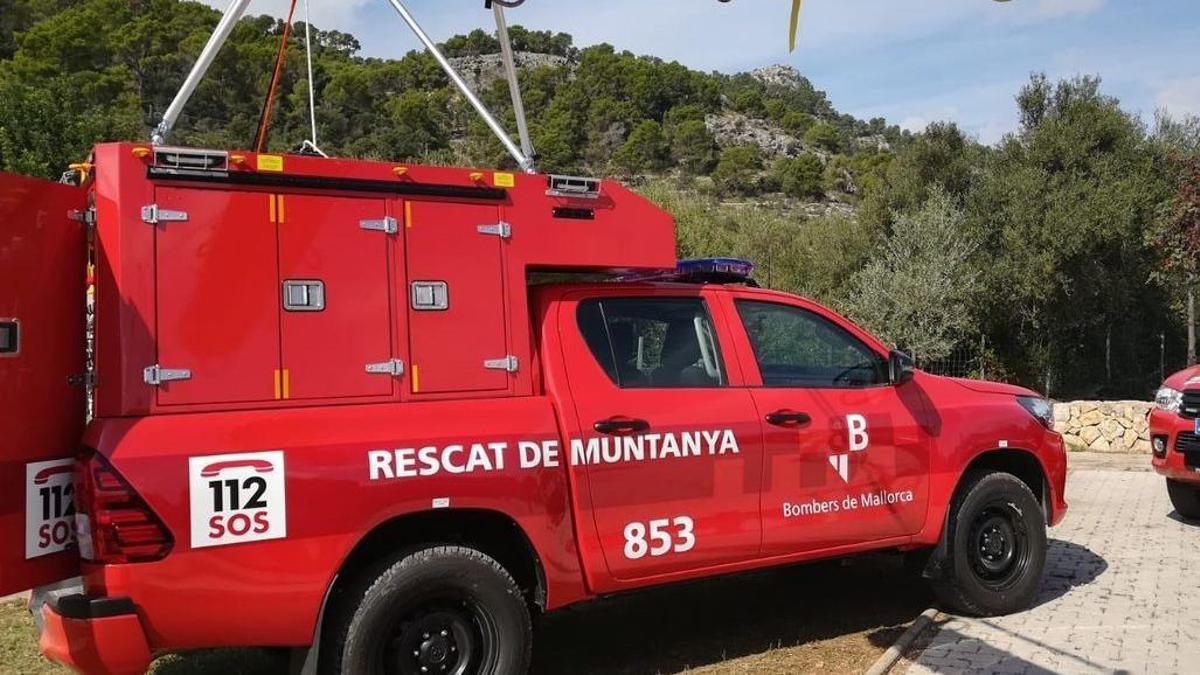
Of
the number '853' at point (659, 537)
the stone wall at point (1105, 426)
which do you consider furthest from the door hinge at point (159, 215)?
the stone wall at point (1105, 426)

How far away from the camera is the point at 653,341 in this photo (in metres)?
4.74

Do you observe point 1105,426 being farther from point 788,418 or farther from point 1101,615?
point 788,418

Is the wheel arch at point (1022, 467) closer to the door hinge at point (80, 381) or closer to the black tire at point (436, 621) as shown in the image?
the black tire at point (436, 621)

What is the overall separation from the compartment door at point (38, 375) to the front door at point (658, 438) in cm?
203

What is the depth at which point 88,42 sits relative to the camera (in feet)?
132

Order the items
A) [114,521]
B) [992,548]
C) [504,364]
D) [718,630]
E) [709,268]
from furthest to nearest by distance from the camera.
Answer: [992,548] < [718,630] < [709,268] < [504,364] < [114,521]

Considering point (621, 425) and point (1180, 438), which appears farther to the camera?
point (1180, 438)

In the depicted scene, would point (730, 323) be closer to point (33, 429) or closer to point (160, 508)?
point (160, 508)

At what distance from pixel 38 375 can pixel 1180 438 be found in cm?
811

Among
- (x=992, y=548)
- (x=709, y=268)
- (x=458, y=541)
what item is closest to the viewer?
(x=458, y=541)

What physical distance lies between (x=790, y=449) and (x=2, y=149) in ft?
51.4

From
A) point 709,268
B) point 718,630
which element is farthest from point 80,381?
point 718,630

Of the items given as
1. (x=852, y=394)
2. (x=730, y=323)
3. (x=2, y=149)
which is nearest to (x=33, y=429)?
(x=730, y=323)

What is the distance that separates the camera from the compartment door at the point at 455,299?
13.1ft
